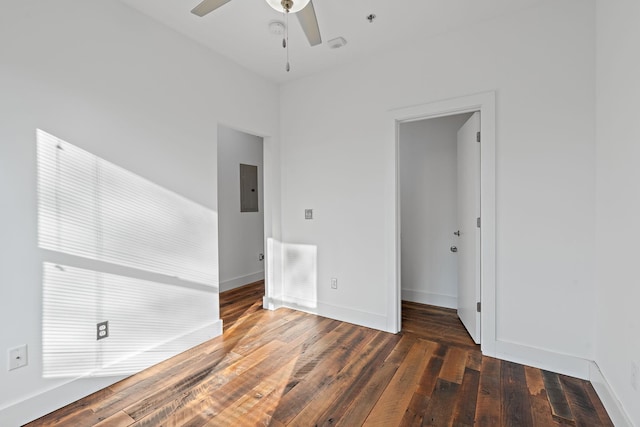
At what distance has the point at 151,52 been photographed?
7.70 feet

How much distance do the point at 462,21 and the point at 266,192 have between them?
2.55 metres

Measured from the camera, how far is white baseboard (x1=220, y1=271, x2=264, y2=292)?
4.33 m

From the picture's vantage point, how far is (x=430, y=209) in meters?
3.66

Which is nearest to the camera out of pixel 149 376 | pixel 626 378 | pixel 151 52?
pixel 626 378

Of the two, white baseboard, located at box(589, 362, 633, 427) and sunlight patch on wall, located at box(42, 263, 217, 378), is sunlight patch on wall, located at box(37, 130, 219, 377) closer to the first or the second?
sunlight patch on wall, located at box(42, 263, 217, 378)

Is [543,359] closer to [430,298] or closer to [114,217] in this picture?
[430,298]

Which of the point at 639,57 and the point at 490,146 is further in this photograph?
the point at 490,146

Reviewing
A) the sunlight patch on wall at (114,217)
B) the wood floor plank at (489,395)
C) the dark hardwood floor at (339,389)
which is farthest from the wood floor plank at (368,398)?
the sunlight patch on wall at (114,217)

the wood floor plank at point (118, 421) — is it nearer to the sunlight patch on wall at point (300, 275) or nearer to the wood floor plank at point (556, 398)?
the sunlight patch on wall at point (300, 275)

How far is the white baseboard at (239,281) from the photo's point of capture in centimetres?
433

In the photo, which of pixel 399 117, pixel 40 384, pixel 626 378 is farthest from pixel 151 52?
pixel 626 378

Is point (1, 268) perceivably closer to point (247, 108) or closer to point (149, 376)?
point (149, 376)

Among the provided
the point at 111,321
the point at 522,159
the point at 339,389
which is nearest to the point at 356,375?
the point at 339,389

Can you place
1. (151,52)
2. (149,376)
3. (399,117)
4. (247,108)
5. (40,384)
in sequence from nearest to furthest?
(40,384)
(149,376)
(151,52)
(399,117)
(247,108)
